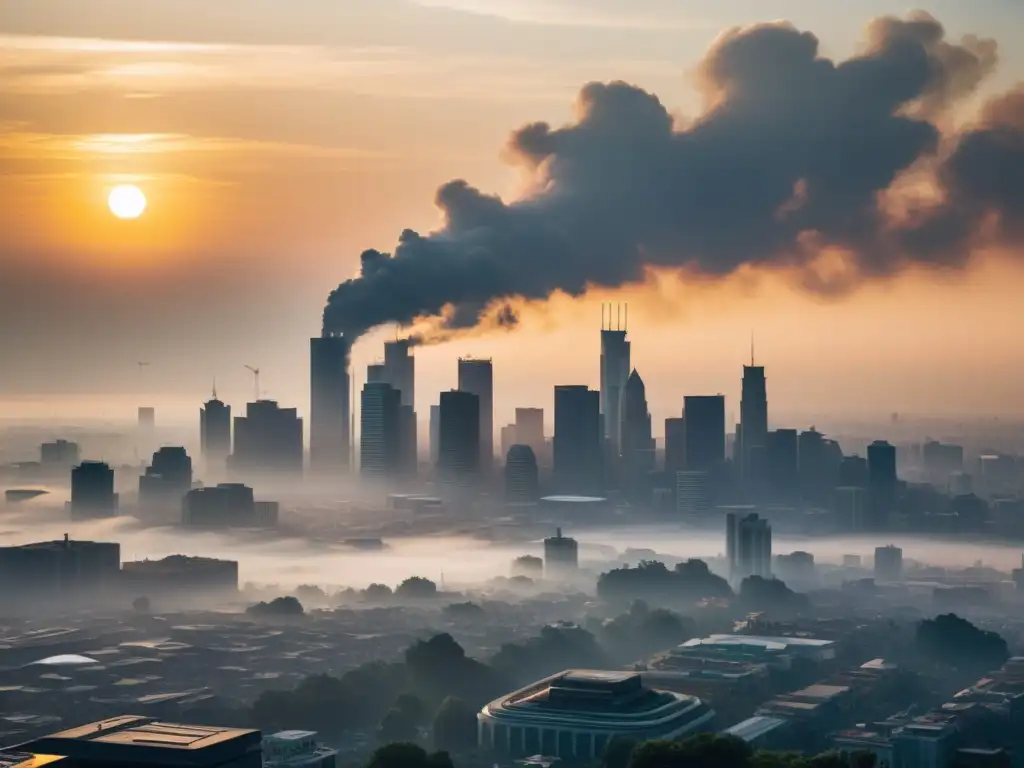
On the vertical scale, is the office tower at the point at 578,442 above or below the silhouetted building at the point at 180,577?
above

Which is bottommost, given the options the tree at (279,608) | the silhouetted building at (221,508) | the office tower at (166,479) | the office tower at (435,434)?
the tree at (279,608)

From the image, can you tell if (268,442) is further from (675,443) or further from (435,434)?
(675,443)

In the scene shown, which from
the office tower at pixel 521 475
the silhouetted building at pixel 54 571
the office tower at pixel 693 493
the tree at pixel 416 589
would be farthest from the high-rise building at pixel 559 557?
the office tower at pixel 521 475

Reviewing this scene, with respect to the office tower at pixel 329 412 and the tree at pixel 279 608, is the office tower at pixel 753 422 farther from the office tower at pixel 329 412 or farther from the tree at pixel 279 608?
the tree at pixel 279 608

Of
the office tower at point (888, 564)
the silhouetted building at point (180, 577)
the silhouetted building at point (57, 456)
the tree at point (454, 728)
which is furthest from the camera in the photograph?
the silhouetted building at point (57, 456)

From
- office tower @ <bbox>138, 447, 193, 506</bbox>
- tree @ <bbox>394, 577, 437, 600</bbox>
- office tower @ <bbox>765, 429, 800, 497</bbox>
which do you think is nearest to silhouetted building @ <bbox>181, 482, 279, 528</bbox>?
office tower @ <bbox>138, 447, 193, 506</bbox>

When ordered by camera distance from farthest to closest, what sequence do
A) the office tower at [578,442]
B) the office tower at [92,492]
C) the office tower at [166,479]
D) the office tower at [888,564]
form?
1. the office tower at [578,442]
2. the office tower at [166,479]
3. the office tower at [92,492]
4. the office tower at [888,564]

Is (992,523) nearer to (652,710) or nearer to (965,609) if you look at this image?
(965,609)

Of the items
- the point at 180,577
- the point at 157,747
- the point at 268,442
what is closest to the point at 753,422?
the point at 268,442
